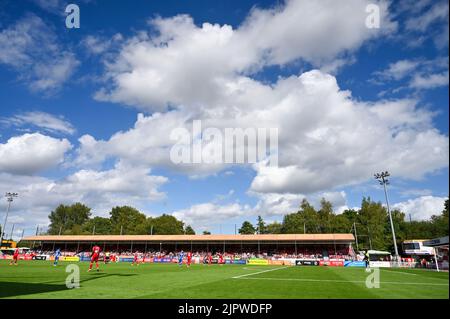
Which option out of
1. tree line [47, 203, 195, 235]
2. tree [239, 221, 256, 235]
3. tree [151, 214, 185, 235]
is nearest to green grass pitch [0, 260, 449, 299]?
tree line [47, 203, 195, 235]

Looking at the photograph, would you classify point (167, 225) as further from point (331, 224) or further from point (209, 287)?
point (209, 287)

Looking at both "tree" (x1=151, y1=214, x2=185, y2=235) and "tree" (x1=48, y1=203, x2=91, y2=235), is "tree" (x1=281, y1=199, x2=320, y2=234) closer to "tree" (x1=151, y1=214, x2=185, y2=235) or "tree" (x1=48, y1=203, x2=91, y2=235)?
"tree" (x1=151, y1=214, x2=185, y2=235)

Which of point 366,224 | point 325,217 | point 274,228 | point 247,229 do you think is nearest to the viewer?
point 366,224

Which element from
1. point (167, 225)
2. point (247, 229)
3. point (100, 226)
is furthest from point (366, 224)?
point (100, 226)

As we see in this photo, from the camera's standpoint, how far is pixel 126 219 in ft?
458

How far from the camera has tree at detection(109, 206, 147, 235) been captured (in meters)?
132

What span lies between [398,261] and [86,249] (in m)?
67.4

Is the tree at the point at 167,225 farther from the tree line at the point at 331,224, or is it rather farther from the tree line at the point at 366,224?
the tree line at the point at 366,224

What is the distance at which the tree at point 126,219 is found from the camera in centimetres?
13200

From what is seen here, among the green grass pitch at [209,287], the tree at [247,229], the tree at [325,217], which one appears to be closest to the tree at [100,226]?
the tree at [247,229]
